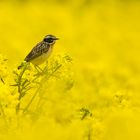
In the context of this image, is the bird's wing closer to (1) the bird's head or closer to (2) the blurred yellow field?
(1) the bird's head

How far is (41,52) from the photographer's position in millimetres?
6719

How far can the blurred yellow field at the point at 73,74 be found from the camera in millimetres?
4211

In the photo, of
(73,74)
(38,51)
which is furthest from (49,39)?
(73,74)

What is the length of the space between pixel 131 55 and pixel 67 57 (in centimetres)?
739

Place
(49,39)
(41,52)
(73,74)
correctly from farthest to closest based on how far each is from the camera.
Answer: (49,39), (41,52), (73,74)

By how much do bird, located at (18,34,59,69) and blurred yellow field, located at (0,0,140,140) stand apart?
0.22 metres

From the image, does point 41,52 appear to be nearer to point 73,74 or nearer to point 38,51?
point 38,51

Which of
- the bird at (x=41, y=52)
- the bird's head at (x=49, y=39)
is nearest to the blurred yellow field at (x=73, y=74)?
the bird at (x=41, y=52)

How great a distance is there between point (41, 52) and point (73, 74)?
2.00 m

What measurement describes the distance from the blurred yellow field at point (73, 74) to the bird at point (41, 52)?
218 mm

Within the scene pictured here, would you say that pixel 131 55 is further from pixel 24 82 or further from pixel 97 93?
pixel 24 82

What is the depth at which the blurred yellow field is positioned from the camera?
4.21 metres

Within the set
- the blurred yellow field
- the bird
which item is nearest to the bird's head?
the bird

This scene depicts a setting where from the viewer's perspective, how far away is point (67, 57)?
4.91 meters
